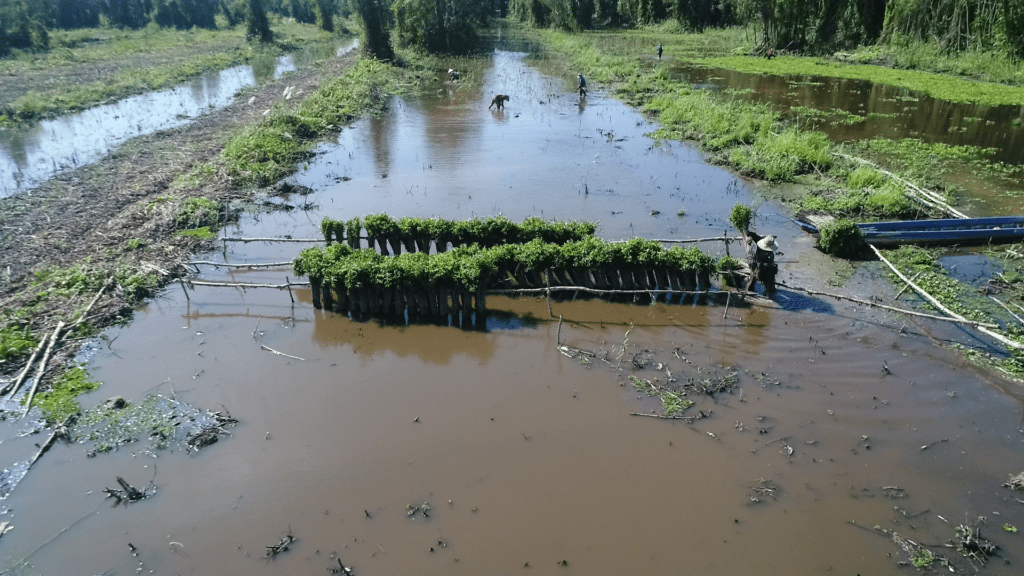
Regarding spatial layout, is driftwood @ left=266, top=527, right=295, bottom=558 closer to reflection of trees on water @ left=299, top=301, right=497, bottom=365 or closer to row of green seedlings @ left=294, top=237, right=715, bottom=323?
reflection of trees on water @ left=299, top=301, right=497, bottom=365

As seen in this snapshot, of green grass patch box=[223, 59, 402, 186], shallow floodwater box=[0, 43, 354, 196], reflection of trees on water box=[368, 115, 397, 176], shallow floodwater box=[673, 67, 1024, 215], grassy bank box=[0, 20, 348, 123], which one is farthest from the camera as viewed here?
grassy bank box=[0, 20, 348, 123]

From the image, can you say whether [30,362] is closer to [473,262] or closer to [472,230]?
[473,262]

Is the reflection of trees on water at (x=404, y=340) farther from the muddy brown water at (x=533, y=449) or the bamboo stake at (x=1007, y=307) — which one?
the bamboo stake at (x=1007, y=307)

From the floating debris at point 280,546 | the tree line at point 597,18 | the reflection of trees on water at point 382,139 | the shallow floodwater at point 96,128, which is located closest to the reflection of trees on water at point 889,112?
the tree line at point 597,18

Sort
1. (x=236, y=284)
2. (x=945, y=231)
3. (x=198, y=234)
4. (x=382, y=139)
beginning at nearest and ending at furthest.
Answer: (x=236, y=284) → (x=945, y=231) → (x=198, y=234) → (x=382, y=139)

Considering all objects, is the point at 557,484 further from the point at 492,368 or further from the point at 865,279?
the point at 865,279

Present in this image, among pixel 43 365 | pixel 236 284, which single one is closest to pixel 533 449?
pixel 236 284

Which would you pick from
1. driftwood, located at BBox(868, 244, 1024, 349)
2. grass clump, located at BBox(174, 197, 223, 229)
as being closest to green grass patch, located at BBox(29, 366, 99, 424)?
grass clump, located at BBox(174, 197, 223, 229)
